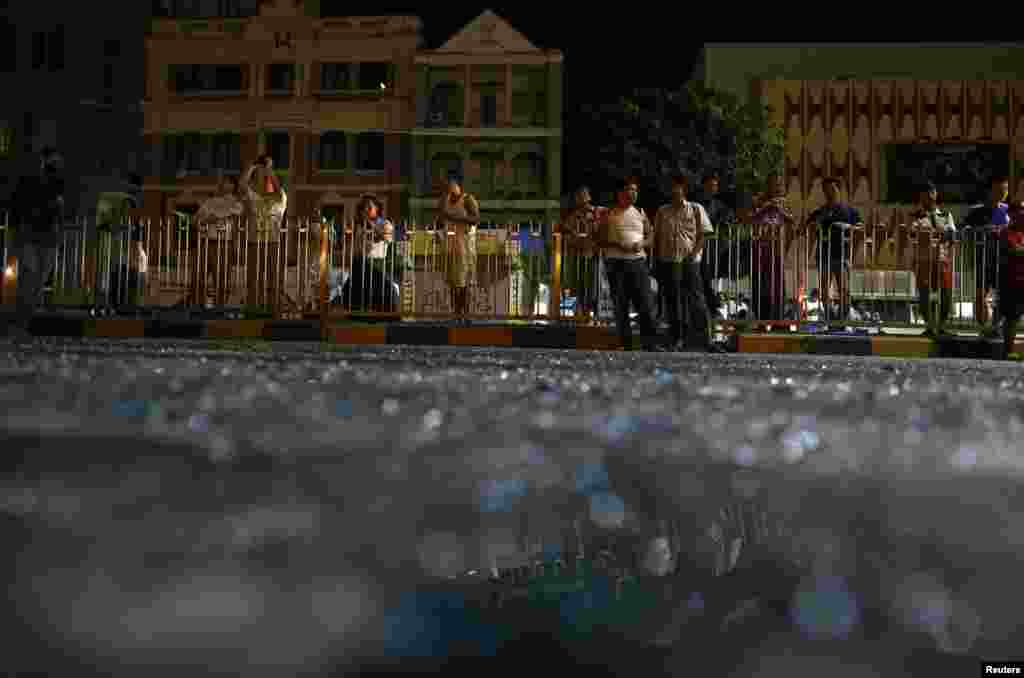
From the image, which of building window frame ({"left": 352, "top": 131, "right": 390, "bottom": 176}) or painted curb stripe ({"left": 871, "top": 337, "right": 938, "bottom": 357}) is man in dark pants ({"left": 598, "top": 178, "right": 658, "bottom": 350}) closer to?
painted curb stripe ({"left": 871, "top": 337, "right": 938, "bottom": 357})

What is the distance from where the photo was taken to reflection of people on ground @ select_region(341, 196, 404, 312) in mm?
12969

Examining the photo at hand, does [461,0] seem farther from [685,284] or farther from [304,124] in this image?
[685,284]

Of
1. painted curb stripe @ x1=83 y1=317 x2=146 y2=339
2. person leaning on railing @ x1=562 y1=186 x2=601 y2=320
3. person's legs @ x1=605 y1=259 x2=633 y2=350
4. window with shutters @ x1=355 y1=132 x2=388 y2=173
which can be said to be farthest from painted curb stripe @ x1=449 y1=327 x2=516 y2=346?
window with shutters @ x1=355 y1=132 x2=388 y2=173

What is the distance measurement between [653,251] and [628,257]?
2.28ft

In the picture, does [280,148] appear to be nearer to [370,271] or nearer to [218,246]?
[218,246]

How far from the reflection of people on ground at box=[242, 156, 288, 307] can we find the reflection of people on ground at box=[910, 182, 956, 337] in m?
7.55

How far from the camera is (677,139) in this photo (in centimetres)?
3338

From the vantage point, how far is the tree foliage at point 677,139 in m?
33.2

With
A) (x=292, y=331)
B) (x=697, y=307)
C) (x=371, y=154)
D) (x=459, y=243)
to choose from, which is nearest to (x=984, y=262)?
(x=697, y=307)

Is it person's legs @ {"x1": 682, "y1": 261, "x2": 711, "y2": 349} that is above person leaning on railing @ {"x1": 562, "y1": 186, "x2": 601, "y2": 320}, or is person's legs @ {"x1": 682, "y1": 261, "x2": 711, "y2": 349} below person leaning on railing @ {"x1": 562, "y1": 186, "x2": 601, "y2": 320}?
below

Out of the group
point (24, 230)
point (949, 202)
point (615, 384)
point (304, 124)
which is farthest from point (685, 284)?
point (949, 202)

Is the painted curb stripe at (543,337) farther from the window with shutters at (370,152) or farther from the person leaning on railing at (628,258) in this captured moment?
the window with shutters at (370,152)

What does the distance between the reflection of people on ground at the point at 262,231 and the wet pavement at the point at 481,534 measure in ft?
39.9

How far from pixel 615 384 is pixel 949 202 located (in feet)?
140
